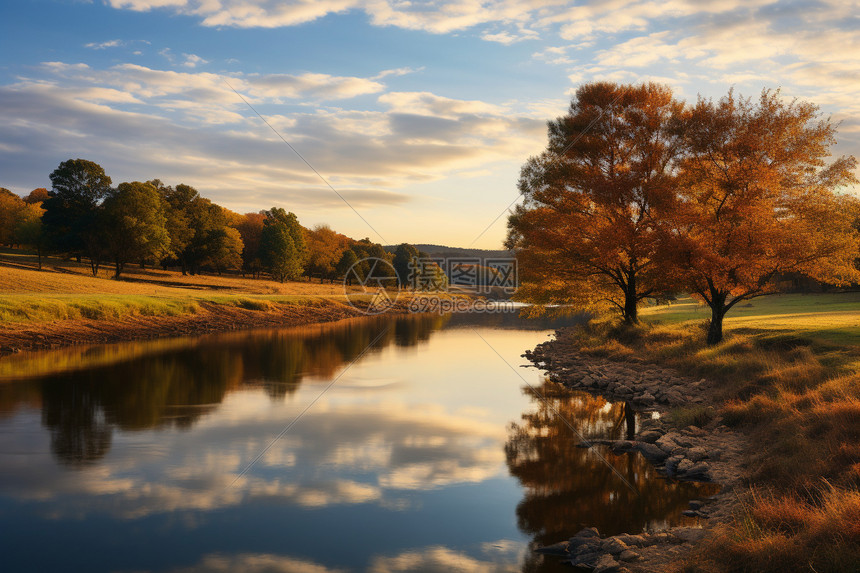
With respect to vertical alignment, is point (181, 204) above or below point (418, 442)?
above

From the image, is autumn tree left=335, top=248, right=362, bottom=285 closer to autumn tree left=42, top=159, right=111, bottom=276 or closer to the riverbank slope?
autumn tree left=42, top=159, right=111, bottom=276

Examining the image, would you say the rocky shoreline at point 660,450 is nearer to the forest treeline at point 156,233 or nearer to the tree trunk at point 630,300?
the tree trunk at point 630,300

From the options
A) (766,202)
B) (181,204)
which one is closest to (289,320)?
(181,204)

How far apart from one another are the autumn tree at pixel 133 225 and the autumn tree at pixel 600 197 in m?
51.8

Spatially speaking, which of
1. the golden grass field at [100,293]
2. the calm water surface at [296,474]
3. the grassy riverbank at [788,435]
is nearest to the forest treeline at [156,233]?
the golden grass field at [100,293]

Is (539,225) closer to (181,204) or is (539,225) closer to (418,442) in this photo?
(418,442)

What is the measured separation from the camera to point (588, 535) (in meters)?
10.1

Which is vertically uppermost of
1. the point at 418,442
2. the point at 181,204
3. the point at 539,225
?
the point at 181,204

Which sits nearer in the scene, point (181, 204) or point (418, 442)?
point (418, 442)

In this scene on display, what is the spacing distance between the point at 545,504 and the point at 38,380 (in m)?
22.1

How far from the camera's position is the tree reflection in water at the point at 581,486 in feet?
36.1

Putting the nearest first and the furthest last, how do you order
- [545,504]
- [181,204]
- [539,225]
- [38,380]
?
1. [545,504]
2. [38,380]
3. [539,225]
4. [181,204]

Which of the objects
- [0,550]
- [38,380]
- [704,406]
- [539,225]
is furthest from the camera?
[539,225]

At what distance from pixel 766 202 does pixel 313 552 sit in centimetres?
2381
